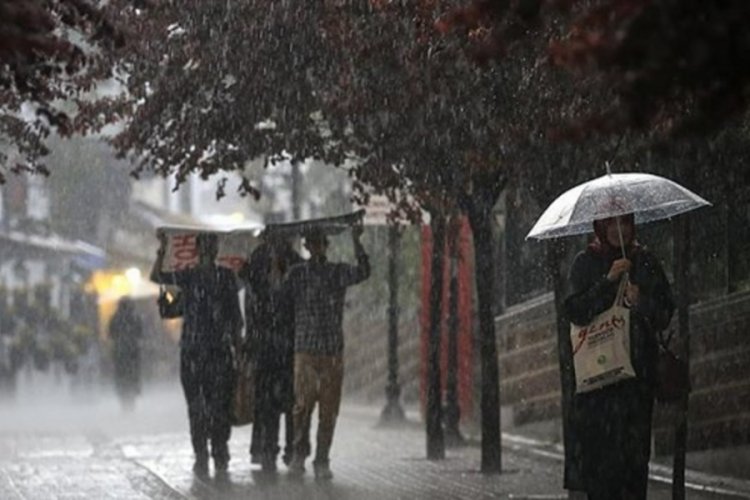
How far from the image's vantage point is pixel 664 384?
34.6 ft

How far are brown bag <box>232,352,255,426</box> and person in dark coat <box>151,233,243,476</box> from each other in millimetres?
377

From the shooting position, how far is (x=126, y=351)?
33.1 metres

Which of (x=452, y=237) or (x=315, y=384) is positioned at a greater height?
(x=452, y=237)

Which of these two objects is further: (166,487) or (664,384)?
(166,487)

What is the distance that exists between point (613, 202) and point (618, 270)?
0.64 meters

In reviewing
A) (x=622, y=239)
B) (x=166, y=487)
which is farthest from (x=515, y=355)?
(x=622, y=239)

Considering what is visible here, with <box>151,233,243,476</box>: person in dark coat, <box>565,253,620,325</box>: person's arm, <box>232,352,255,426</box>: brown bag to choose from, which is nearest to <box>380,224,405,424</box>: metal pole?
<box>232,352,255,426</box>: brown bag

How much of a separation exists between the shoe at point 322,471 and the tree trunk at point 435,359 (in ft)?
8.16

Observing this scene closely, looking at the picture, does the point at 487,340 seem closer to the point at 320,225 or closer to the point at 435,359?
the point at 320,225

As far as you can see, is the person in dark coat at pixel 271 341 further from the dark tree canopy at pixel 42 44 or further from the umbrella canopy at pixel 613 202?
the dark tree canopy at pixel 42 44

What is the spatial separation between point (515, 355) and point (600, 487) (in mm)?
11677

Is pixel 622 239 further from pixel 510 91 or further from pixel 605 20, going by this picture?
pixel 605 20

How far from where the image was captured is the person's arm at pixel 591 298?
34.6 feet

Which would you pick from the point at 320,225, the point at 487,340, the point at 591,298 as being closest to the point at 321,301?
the point at 320,225
